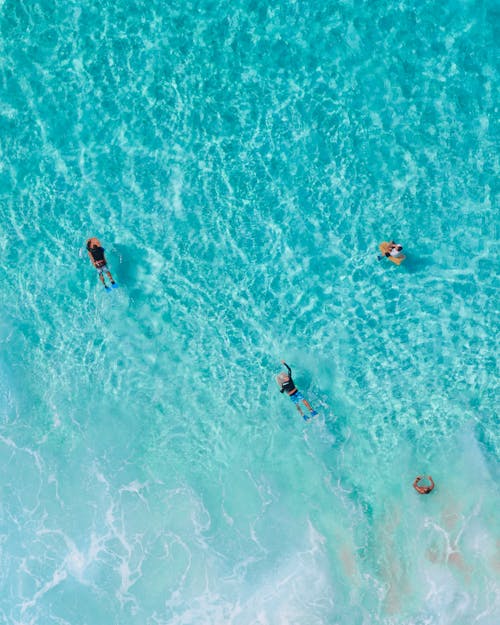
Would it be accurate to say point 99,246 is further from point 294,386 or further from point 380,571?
point 380,571

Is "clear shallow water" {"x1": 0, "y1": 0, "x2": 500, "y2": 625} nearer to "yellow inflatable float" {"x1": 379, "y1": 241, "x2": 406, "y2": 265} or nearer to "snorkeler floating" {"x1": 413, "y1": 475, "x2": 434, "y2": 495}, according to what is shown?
"snorkeler floating" {"x1": 413, "y1": 475, "x2": 434, "y2": 495}

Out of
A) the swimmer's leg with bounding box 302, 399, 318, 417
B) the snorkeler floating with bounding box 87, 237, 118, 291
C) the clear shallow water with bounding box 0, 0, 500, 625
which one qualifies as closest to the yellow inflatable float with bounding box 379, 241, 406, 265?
the clear shallow water with bounding box 0, 0, 500, 625

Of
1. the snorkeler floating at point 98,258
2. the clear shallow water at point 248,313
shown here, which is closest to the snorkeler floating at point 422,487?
the clear shallow water at point 248,313

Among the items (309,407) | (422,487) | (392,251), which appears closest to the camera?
(392,251)

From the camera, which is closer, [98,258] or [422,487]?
[422,487]

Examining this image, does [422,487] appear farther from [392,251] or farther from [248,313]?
[248,313]

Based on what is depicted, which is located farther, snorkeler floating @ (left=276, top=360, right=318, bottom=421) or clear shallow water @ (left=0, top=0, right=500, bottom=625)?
clear shallow water @ (left=0, top=0, right=500, bottom=625)

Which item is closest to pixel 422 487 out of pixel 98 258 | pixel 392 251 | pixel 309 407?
pixel 309 407
